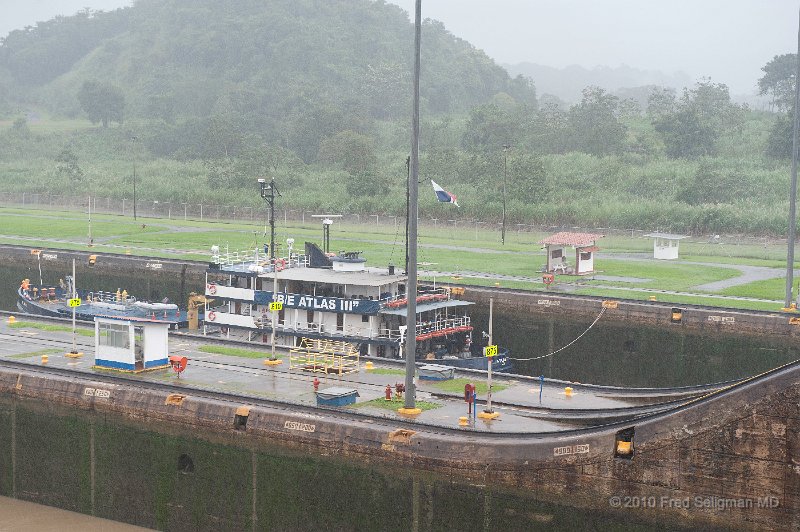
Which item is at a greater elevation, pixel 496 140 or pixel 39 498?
pixel 496 140

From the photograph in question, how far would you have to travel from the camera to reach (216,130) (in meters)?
157

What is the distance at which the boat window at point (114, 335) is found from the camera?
42.0 m

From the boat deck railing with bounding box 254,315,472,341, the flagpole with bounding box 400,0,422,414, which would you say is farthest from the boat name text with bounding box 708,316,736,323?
the flagpole with bounding box 400,0,422,414

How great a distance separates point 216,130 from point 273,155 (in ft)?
66.4

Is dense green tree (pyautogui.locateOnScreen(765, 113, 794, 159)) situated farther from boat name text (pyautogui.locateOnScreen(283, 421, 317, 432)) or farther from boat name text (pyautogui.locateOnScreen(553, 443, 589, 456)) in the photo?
boat name text (pyautogui.locateOnScreen(553, 443, 589, 456))

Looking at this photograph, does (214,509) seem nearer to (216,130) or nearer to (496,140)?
(496,140)

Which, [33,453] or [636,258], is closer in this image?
[33,453]

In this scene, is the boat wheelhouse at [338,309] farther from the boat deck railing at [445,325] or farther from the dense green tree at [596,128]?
the dense green tree at [596,128]

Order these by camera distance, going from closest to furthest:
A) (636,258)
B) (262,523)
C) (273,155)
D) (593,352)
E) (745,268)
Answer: (262,523)
(593,352)
(745,268)
(636,258)
(273,155)

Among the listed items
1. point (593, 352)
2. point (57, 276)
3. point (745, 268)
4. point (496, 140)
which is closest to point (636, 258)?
point (745, 268)

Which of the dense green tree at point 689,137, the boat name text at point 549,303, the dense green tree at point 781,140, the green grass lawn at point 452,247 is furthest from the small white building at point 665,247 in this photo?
the dense green tree at point 689,137

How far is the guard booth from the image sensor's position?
137ft

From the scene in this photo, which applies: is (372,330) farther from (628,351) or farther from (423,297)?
(628,351)

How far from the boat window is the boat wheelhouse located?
10.3 m
